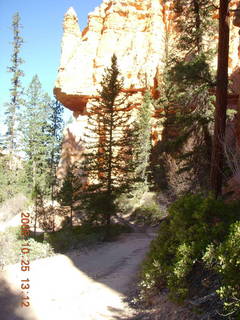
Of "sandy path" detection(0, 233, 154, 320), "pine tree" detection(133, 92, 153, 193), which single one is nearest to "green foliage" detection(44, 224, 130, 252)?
"sandy path" detection(0, 233, 154, 320)

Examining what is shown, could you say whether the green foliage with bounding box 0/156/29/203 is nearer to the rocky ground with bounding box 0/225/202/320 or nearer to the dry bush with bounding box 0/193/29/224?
the dry bush with bounding box 0/193/29/224

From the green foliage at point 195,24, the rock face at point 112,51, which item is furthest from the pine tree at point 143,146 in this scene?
the green foliage at point 195,24

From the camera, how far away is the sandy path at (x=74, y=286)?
5.59m

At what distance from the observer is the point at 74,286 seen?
7.52 m

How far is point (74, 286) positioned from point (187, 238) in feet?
14.2

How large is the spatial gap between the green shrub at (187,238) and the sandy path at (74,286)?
125 cm

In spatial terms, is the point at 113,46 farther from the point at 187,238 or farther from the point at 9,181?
the point at 187,238

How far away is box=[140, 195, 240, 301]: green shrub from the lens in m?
4.31

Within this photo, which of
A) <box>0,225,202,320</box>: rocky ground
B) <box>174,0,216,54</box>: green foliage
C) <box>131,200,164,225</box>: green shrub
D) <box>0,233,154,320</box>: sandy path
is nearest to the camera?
<box>0,225,202,320</box>: rocky ground

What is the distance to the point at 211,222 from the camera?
4.66 m

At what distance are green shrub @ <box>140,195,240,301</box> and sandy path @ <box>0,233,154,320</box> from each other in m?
1.25

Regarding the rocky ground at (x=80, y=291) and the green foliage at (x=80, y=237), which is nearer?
the rocky ground at (x=80, y=291)

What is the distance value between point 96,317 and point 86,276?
3273mm

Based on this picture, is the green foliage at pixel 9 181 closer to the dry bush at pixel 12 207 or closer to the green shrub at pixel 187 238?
the dry bush at pixel 12 207
